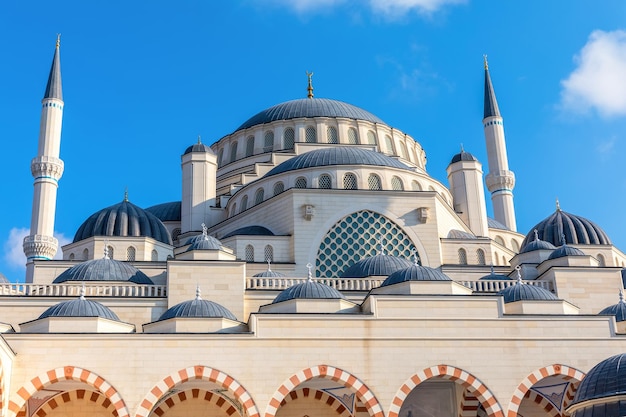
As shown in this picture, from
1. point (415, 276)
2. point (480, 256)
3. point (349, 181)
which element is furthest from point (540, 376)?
point (349, 181)

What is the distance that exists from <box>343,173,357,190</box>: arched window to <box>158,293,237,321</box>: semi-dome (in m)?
9.26

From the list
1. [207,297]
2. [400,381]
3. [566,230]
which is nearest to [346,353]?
[400,381]

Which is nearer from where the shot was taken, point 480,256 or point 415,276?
point 415,276

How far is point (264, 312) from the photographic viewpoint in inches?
797

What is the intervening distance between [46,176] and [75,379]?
1389 centimetres

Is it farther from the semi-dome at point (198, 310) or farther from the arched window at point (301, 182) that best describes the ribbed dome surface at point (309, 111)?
the semi-dome at point (198, 310)

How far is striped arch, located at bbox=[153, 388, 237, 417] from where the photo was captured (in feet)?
69.1

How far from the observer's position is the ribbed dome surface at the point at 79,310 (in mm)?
19500

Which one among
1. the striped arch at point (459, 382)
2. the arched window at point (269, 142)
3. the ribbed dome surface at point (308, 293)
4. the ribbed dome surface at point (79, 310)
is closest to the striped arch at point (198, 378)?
the ribbed dome surface at point (79, 310)

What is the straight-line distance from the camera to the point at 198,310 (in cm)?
2005

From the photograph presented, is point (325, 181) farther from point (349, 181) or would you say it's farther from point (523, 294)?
point (523, 294)

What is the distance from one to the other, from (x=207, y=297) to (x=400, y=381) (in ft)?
19.1

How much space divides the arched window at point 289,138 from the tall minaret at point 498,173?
9009 mm

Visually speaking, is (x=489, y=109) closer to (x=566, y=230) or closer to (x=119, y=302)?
(x=566, y=230)
